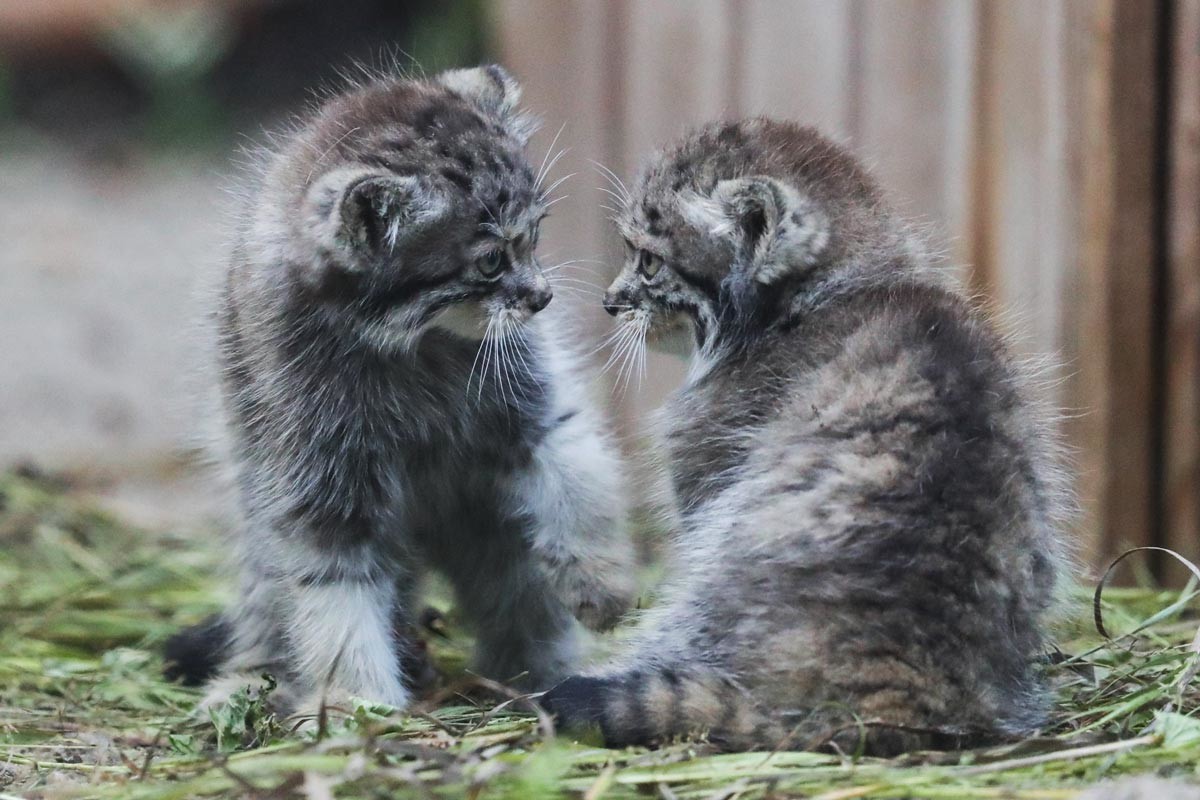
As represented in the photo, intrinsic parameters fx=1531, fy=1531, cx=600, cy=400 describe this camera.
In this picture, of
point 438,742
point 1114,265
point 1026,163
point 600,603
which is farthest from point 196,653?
point 1114,265

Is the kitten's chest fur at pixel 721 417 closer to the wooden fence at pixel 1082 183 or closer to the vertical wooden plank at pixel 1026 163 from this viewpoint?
the wooden fence at pixel 1082 183

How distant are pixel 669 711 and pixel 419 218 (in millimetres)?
1622

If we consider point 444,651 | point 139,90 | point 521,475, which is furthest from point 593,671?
point 139,90

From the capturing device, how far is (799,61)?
22.4ft

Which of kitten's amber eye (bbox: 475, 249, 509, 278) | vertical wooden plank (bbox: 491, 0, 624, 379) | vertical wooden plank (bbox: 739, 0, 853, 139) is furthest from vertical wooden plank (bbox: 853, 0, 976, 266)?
kitten's amber eye (bbox: 475, 249, 509, 278)

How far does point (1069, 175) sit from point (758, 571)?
9.14ft

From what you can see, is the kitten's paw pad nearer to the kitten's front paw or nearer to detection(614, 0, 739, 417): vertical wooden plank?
the kitten's front paw

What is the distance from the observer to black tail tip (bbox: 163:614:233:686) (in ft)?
16.6

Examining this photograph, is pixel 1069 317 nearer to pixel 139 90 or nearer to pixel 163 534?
pixel 163 534

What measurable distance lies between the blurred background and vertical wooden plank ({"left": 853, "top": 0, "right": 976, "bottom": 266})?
10mm

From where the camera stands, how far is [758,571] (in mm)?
3688

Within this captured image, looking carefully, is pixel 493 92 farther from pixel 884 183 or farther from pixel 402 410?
pixel 884 183

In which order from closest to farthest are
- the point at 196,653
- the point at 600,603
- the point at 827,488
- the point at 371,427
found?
the point at 827,488 < the point at 371,427 < the point at 600,603 < the point at 196,653

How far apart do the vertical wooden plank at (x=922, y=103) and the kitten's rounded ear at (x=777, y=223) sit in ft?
5.91
